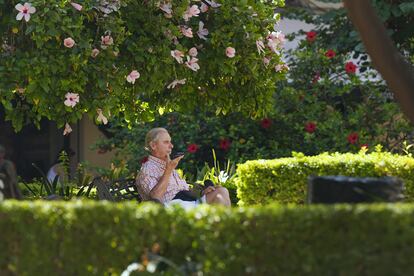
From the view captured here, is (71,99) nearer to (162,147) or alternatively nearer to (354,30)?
(162,147)

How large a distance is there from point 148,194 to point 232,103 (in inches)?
53.9

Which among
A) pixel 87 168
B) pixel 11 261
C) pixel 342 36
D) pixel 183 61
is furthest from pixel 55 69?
pixel 342 36

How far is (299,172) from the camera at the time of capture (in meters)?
9.44

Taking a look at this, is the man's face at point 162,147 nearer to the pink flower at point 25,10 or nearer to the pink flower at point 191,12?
the pink flower at point 191,12

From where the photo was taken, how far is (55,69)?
8.23 m

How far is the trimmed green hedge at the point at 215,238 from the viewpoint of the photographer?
4785 mm

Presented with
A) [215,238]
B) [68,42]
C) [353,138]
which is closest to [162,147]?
[68,42]

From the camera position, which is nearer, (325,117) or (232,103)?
(232,103)

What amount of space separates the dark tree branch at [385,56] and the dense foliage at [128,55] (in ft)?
8.71

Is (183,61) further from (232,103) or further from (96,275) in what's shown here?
(96,275)

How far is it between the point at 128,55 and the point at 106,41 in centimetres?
45

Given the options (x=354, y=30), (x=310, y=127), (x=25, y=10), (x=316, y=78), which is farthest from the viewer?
(x=354, y=30)

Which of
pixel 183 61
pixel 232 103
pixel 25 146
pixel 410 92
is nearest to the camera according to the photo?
pixel 410 92

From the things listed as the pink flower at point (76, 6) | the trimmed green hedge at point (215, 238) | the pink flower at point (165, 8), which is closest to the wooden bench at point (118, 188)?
the pink flower at point (165, 8)
